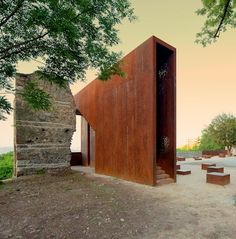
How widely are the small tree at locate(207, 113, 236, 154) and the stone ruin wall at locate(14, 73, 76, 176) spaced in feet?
94.9

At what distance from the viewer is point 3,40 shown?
7227 mm

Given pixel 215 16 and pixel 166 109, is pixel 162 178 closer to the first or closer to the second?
pixel 166 109

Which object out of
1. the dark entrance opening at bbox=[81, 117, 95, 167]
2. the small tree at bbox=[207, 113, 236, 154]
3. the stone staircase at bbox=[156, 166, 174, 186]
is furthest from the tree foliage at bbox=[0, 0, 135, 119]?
the small tree at bbox=[207, 113, 236, 154]

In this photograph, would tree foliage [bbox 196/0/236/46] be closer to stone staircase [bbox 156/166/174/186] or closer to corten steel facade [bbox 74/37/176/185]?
corten steel facade [bbox 74/37/176/185]

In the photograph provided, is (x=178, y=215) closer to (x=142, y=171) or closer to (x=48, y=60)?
(x=142, y=171)

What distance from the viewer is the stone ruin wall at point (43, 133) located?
36.6 feet

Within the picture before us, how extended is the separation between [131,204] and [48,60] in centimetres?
505

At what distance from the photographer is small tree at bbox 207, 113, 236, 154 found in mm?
34969

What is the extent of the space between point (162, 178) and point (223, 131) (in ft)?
97.0

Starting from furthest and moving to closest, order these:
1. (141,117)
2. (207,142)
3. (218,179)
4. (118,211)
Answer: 1. (207,142)
2. (141,117)
3. (218,179)
4. (118,211)

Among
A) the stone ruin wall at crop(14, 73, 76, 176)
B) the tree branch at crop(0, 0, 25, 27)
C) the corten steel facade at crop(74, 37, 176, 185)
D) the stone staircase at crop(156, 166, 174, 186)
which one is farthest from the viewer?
the stone ruin wall at crop(14, 73, 76, 176)

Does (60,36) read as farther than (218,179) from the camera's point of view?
No

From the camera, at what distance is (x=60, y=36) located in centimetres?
670

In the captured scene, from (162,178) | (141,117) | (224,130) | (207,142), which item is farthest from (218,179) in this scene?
(207,142)
